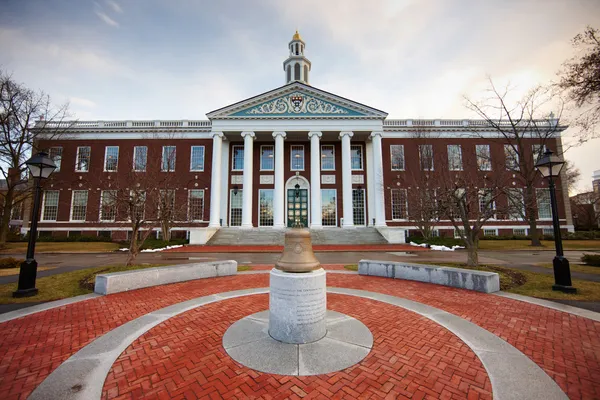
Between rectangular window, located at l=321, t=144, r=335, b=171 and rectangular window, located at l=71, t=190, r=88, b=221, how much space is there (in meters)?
27.9

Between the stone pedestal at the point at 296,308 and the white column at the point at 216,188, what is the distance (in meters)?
22.9

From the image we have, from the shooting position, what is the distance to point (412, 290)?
727 cm

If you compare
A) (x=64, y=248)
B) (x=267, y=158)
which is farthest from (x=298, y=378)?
(x=267, y=158)

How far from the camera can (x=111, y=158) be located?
100ft

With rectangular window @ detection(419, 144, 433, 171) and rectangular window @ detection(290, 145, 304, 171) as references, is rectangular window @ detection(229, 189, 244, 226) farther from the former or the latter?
rectangular window @ detection(419, 144, 433, 171)

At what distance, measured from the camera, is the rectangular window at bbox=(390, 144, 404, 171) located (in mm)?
30172

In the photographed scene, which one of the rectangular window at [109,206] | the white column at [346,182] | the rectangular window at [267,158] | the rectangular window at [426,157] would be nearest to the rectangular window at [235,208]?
the rectangular window at [267,158]

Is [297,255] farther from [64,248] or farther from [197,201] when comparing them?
[197,201]

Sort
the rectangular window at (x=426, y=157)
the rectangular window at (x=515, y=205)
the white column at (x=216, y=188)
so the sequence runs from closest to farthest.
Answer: the rectangular window at (x=515, y=205)
the rectangular window at (x=426, y=157)
the white column at (x=216, y=188)

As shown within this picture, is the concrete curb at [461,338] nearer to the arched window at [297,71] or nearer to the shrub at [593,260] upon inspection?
the shrub at [593,260]

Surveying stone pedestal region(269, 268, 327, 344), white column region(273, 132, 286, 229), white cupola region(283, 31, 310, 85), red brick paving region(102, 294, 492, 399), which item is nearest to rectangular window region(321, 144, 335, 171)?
white column region(273, 132, 286, 229)

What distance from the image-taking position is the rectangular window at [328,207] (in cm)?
2925

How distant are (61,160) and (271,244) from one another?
28211mm

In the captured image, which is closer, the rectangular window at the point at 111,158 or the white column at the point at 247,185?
the white column at the point at 247,185
